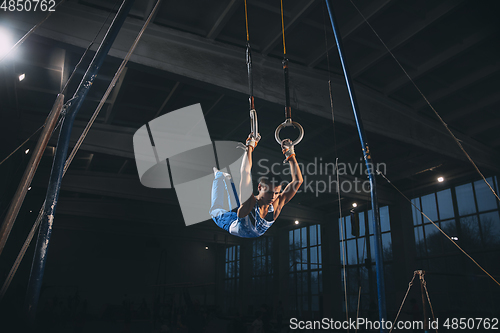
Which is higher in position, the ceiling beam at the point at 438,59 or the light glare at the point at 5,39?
the ceiling beam at the point at 438,59

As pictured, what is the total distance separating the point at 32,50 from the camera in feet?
23.2

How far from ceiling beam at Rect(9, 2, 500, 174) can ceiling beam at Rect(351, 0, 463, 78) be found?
77cm

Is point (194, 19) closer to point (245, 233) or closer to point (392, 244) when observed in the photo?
point (245, 233)

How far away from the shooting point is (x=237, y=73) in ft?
22.9

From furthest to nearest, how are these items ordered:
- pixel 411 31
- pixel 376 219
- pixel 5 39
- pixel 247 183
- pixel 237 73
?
pixel 237 73 < pixel 411 31 < pixel 5 39 < pixel 376 219 < pixel 247 183

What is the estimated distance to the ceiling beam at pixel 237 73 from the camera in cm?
563

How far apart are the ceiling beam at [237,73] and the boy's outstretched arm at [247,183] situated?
354 cm

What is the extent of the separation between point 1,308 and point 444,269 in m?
13.7

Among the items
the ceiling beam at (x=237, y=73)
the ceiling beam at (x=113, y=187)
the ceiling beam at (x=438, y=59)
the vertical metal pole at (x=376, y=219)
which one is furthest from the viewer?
the ceiling beam at (x=113, y=187)

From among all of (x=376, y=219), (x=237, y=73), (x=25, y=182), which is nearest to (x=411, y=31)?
(x=237, y=73)

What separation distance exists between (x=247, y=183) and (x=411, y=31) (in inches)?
216

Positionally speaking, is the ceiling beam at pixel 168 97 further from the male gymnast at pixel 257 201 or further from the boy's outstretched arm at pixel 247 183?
the boy's outstretched arm at pixel 247 183

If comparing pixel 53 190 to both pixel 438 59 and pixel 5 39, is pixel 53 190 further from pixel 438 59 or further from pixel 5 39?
pixel 438 59

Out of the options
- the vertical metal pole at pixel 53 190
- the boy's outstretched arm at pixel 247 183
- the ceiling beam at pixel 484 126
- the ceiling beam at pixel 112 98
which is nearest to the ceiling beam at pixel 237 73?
the ceiling beam at pixel 484 126
